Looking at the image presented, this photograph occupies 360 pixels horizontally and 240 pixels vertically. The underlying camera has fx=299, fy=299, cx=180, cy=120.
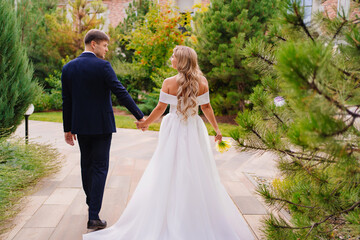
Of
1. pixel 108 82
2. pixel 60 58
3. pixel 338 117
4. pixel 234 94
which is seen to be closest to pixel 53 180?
pixel 108 82

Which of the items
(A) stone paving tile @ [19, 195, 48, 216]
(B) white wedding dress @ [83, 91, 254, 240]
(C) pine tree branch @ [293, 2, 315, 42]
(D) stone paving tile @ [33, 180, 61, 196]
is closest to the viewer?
(C) pine tree branch @ [293, 2, 315, 42]

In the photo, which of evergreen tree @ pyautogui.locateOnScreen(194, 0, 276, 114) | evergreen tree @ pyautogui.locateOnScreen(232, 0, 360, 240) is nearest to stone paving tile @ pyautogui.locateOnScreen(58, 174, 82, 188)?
evergreen tree @ pyautogui.locateOnScreen(232, 0, 360, 240)

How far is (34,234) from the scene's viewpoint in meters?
3.01

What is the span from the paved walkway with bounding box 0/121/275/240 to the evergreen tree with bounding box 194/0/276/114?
12.6 feet

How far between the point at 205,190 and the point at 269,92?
1250mm

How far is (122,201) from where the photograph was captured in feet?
12.8

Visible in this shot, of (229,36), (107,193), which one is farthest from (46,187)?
(229,36)

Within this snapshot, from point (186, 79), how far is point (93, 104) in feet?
3.23

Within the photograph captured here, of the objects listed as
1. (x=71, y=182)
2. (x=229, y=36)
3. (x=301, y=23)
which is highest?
(x=229, y=36)

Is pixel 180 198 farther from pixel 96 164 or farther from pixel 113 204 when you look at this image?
pixel 113 204

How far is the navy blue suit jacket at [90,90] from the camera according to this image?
9.87 ft

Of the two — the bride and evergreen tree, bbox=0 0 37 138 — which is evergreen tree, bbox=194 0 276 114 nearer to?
evergreen tree, bbox=0 0 37 138

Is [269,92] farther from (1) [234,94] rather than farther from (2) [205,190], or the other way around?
(1) [234,94]

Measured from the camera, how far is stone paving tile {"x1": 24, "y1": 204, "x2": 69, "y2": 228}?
3.21 metres
